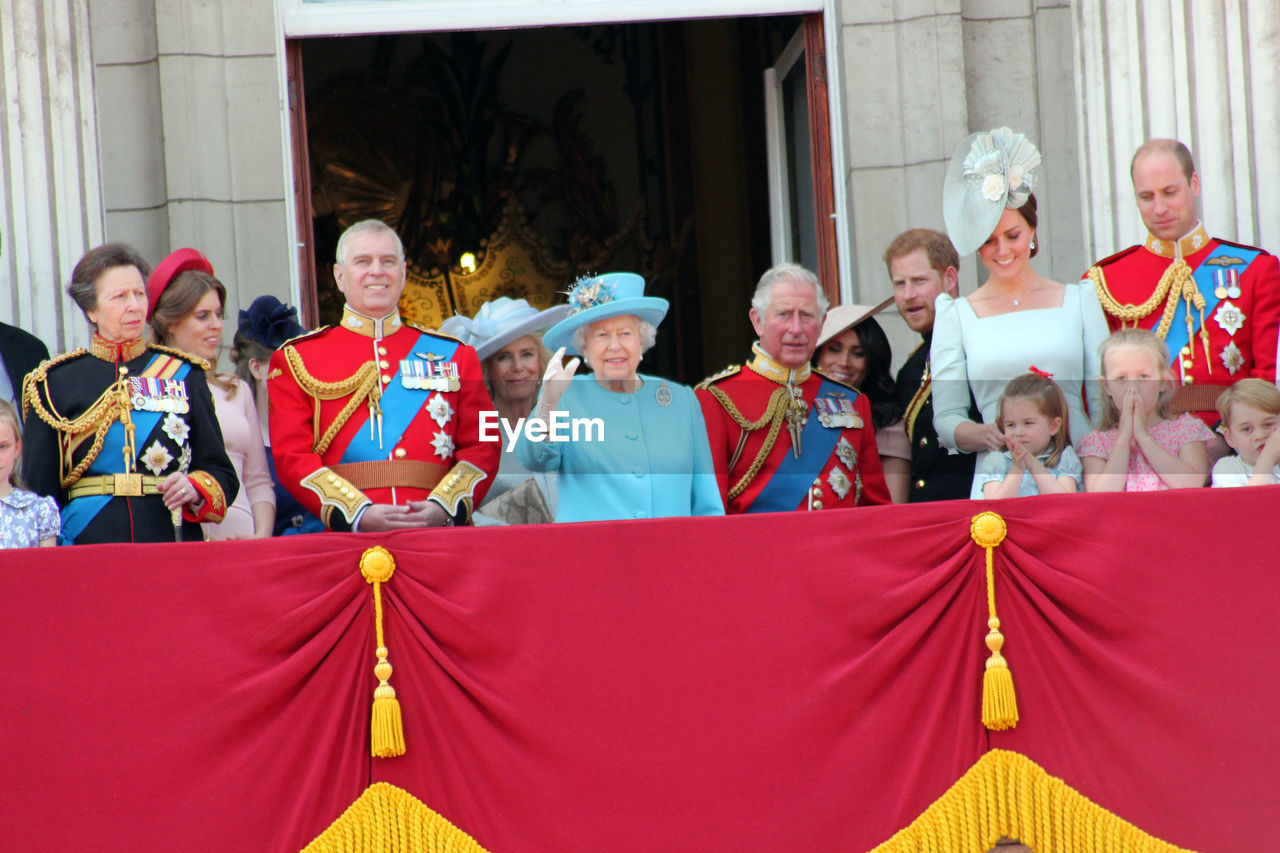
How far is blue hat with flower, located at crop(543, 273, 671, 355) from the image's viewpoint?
14.6ft

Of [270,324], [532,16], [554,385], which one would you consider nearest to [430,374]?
[554,385]

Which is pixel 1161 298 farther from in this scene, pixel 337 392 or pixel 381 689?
pixel 381 689

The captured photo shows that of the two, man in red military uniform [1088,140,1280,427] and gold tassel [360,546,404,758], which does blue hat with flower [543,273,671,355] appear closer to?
gold tassel [360,546,404,758]

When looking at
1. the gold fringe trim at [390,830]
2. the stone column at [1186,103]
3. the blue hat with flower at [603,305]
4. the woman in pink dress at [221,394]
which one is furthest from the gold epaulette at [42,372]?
the stone column at [1186,103]

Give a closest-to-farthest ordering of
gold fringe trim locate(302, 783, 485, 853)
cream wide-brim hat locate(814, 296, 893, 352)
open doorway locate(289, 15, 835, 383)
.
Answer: gold fringe trim locate(302, 783, 485, 853)
cream wide-brim hat locate(814, 296, 893, 352)
open doorway locate(289, 15, 835, 383)

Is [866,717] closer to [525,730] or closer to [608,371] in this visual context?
[525,730]

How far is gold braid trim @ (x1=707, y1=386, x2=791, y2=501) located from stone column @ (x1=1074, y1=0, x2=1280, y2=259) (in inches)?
73.0

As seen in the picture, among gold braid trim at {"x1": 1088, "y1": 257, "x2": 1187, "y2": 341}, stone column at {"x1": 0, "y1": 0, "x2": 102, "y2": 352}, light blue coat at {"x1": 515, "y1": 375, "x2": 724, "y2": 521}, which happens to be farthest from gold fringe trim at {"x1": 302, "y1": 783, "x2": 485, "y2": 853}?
stone column at {"x1": 0, "y1": 0, "x2": 102, "y2": 352}

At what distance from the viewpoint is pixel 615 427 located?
437 centimetres

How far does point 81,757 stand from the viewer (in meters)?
3.82

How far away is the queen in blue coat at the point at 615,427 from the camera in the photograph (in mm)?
4297

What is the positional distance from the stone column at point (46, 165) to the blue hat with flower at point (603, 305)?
6.72 ft

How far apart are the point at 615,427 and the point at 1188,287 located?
5.41ft

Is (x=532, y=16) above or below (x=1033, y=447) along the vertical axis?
above
